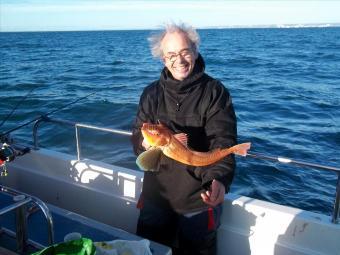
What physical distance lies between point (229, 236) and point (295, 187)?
4411mm

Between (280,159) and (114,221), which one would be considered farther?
(114,221)

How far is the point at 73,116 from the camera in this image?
14.3m

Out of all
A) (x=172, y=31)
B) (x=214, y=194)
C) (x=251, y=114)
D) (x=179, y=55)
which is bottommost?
(x=251, y=114)

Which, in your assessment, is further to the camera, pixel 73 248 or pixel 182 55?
pixel 182 55

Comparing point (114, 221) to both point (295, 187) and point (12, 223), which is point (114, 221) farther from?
point (295, 187)

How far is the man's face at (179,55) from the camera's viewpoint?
3127 millimetres

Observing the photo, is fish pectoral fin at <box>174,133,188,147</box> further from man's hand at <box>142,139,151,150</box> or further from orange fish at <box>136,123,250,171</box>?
man's hand at <box>142,139,151,150</box>

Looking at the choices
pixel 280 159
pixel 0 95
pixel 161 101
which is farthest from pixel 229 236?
pixel 0 95

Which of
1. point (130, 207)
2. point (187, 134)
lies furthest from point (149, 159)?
point (130, 207)

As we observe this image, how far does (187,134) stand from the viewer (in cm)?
318

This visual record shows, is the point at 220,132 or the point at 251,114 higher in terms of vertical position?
the point at 220,132

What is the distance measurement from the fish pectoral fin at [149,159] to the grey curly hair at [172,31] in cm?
85

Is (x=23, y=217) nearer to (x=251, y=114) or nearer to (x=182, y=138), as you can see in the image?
(x=182, y=138)

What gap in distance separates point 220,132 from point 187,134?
0.29 m
